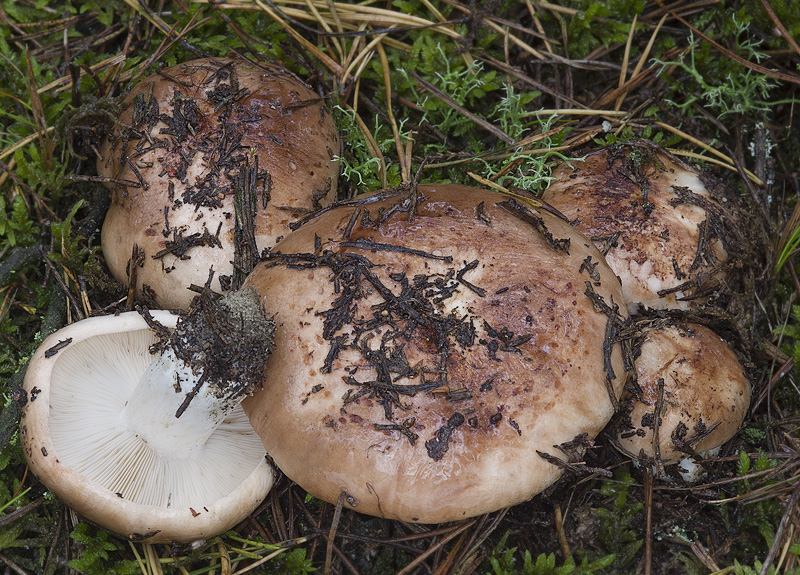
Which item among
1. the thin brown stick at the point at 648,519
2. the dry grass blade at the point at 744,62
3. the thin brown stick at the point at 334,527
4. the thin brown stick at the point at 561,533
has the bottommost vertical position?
the thin brown stick at the point at 561,533

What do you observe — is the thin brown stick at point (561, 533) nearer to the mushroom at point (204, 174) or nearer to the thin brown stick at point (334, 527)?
the thin brown stick at point (334, 527)

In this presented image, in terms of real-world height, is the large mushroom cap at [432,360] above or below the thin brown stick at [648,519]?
above

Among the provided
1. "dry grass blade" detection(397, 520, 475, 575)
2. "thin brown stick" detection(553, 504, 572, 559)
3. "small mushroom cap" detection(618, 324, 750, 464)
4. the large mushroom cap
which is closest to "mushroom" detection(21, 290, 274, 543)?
the large mushroom cap

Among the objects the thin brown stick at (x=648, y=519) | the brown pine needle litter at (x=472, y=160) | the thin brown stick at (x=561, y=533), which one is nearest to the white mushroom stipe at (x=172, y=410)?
the brown pine needle litter at (x=472, y=160)

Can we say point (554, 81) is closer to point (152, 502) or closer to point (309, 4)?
point (309, 4)

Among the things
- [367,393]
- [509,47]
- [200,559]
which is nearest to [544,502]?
[367,393]

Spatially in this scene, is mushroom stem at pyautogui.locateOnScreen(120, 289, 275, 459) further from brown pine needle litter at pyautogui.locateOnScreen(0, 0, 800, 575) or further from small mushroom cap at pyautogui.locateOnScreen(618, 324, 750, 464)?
small mushroom cap at pyautogui.locateOnScreen(618, 324, 750, 464)

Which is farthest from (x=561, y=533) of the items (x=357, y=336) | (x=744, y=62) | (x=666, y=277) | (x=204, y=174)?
(x=744, y=62)

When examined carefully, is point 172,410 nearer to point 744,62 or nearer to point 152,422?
point 152,422
